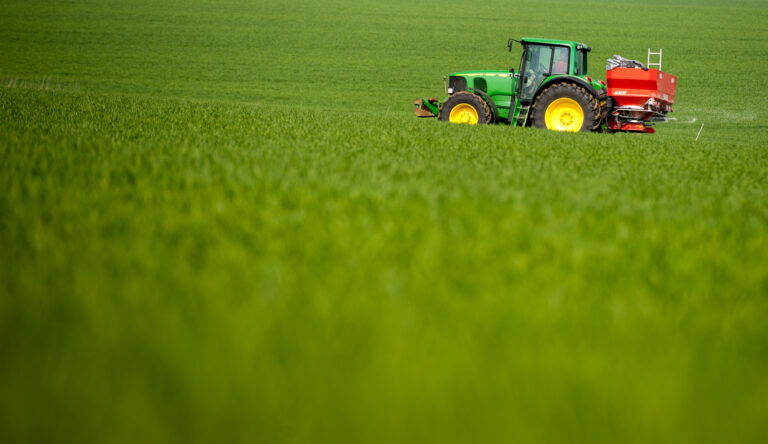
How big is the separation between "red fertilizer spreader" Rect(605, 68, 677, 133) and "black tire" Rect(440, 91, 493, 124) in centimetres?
312

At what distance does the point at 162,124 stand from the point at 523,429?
412 inches

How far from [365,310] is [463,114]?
50.6ft

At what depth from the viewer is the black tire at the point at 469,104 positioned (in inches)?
654

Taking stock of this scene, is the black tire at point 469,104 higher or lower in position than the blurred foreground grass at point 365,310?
higher

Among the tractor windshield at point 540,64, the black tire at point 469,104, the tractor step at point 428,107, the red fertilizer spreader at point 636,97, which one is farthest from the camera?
the tractor step at point 428,107

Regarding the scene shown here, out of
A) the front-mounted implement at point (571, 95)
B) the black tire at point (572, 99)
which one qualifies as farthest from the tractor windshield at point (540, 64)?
the black tire at point (572, 99)

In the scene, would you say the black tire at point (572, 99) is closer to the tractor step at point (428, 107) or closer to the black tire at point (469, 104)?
the black tire at point (469, 104)

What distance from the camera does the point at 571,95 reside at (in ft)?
49.8

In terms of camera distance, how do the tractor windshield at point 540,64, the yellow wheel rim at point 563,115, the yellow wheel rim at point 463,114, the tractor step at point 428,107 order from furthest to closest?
1. the tractor step at point 428,107
2. the yellow wheel rim at point 463,114
3. the tractor windshield at point 540,64
4. the yellow wheel rim at point 563,115

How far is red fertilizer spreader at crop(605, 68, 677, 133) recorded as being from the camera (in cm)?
1501

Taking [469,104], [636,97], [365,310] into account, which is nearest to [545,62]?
[469,104]

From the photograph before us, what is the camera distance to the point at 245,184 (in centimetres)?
470

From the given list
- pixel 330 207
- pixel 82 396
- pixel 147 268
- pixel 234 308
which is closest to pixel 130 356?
pixel 82 396

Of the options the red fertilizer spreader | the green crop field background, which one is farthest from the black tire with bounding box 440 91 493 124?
the green crop field background
